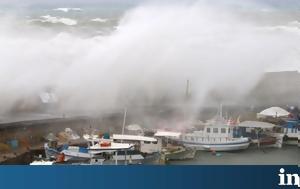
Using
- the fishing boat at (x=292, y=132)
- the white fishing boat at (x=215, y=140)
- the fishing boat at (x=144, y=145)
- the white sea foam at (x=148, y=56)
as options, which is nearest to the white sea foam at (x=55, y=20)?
the white sea foam at (x=148, y=56)

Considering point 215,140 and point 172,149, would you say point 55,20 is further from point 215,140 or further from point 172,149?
point 215,140

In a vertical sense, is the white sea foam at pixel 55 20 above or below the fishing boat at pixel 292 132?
above

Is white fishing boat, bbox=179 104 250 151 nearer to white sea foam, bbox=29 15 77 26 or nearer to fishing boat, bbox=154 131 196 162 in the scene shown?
fishing boat, bbox=154 131 196 162

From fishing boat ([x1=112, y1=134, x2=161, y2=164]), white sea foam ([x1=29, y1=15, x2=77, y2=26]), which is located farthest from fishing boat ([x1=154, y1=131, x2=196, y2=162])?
white sea foam ([x1=29, y1=15, x2=77, y2=26])

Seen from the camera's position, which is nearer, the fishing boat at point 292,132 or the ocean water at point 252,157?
the ocean water at point 252,157

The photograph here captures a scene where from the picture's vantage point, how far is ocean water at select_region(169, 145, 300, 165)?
2.94m

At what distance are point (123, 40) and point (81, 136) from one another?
1.92 feet

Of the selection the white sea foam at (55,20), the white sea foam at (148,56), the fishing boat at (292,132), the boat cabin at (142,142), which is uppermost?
the white sea foam at (55,20)

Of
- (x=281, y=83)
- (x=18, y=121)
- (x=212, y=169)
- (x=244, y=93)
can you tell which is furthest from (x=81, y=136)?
(x=281, y=83)

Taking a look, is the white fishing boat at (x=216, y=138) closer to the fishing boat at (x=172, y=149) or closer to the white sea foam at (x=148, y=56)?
the fishing boat at (x=172, y=149)

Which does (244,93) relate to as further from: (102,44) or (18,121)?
(18,121)

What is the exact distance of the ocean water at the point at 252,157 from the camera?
2.94m

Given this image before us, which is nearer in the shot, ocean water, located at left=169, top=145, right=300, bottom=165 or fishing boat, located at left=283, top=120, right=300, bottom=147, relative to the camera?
ocean water, located at left=169, top=145, right=300, bottom=165

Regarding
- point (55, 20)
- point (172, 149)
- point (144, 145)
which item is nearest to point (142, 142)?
point (144, 145)
